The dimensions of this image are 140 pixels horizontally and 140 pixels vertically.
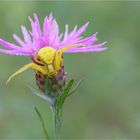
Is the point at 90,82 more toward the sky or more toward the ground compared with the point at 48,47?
more toward the ground

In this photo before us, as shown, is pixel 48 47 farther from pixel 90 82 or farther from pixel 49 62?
pixel 90 82

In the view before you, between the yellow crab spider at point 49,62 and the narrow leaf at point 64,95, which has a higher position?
the yellow crab spider at point 49,62

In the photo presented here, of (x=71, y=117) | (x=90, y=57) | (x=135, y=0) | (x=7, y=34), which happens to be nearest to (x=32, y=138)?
(x=71, y=117)

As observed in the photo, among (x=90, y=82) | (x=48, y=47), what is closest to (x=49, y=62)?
(x=48, y=47)

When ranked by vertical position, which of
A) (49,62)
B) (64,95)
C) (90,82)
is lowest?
(90,82)

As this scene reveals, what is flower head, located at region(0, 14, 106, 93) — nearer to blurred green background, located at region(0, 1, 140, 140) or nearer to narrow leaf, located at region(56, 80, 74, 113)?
narrow leaf, located at region(56, 80, 74, 113)

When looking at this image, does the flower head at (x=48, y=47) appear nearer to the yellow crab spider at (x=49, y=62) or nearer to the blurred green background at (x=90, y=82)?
the yellow crab spider at (x=49, y=62)

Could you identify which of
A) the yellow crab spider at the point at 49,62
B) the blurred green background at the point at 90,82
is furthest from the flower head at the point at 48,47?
the blurred green background at the point at 90,82
